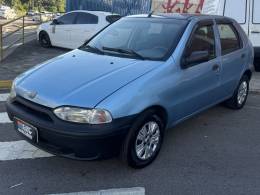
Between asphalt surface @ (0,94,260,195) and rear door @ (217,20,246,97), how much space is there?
93 centimetres

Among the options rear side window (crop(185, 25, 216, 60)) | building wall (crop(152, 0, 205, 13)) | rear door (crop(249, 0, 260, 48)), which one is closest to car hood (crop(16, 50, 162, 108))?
rear side window (crop(185, 25, 216, 60))

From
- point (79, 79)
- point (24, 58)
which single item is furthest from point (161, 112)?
point (24, 58)

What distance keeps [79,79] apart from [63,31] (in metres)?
9.28

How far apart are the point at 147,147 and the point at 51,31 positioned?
9852 millimetres

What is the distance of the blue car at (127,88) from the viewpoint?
3.77m

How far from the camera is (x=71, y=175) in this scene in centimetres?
415

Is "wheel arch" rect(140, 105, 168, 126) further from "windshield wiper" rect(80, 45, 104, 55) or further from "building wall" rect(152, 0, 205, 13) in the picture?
"building wall" rect(152, 0, 205, 13)

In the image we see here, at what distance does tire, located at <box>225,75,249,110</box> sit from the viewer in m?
6.45

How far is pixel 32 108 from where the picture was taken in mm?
4012

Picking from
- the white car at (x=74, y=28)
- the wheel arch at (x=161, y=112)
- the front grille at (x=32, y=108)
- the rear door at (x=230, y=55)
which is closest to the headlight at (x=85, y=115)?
the front grille at (x=32, y=108)

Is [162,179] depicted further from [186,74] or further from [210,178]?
[186,74]

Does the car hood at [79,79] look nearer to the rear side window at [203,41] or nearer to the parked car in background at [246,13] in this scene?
the rear side window at [203,41]

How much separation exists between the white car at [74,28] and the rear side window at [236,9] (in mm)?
3855

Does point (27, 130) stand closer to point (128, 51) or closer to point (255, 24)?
point (128, 51)
